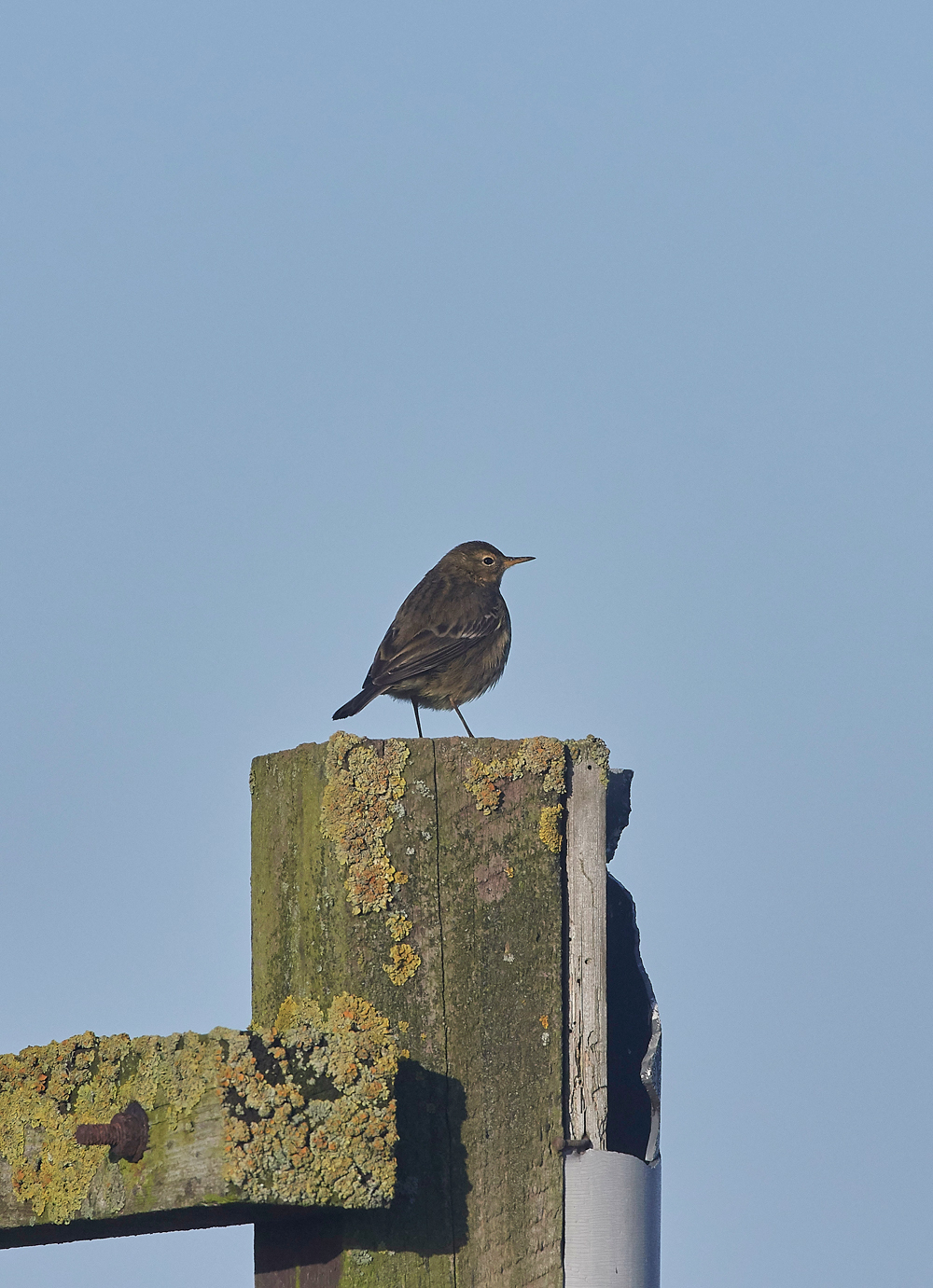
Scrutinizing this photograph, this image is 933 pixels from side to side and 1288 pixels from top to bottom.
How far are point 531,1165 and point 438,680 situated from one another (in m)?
5.88

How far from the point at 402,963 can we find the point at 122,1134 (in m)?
0.70

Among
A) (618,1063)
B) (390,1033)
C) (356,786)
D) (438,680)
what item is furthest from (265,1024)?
(438,680)

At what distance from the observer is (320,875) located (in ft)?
11.2

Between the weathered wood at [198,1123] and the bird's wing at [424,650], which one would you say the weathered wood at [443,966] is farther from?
the bird's wing at [424,650]

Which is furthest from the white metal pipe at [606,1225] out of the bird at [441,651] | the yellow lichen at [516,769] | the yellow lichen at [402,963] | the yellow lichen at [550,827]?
the bird at [441,651]

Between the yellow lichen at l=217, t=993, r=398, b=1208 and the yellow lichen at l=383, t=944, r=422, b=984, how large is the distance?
1.16 feet

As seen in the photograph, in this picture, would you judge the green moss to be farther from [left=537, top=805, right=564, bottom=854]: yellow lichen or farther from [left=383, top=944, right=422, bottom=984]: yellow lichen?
[left=537, top=805, right=564, bottom=854]: yellow lichen

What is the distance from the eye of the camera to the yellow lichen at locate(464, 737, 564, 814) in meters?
3.44

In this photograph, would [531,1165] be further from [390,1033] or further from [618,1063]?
[618,1063]

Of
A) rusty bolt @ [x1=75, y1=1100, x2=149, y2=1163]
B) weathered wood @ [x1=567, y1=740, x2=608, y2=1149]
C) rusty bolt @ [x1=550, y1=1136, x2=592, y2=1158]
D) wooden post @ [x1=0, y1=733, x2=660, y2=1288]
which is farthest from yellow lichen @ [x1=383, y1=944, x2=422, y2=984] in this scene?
rusty bolt @ [x1=75, y1=1100, x2=149, y2=1163]

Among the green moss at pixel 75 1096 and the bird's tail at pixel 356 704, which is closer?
the green moss at pixel 75 1096

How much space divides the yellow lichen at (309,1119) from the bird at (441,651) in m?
5.72

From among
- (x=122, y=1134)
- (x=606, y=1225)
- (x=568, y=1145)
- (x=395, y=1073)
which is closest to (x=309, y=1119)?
(x=395, y=1073)

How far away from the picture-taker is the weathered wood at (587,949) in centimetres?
335
